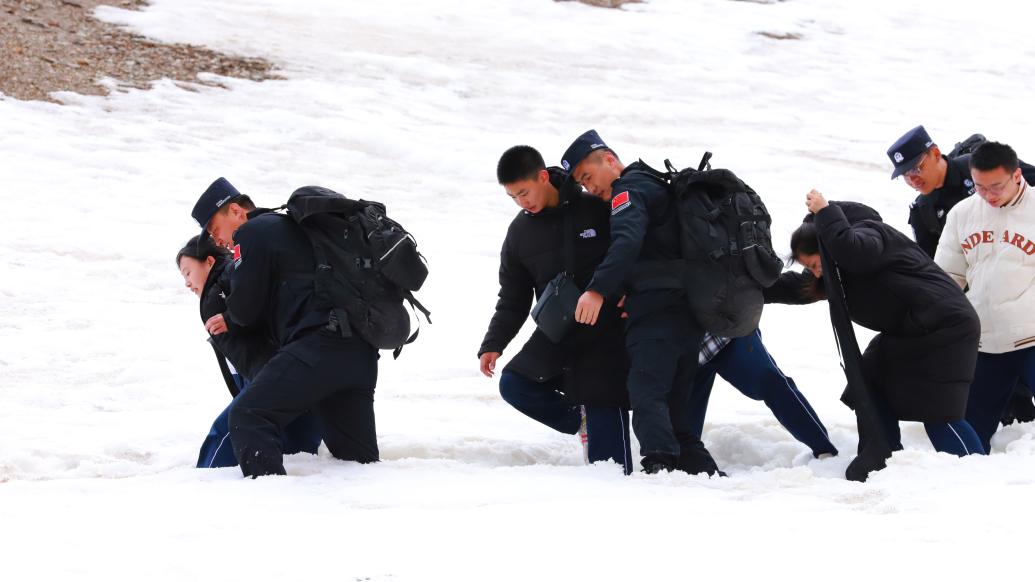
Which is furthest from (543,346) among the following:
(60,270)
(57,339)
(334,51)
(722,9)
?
(722,9)

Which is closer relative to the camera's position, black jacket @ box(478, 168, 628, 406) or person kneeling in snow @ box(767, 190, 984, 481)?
person kneeling in snow @ box(767, 190, 984, 481)

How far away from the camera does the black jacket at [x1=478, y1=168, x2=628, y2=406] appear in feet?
19.2

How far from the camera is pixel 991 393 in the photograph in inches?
241

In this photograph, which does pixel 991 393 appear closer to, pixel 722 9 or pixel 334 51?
pixel 334 51

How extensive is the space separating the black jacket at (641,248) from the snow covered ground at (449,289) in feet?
2.89

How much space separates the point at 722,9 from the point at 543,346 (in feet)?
71.0

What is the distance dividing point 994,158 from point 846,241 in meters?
0.97

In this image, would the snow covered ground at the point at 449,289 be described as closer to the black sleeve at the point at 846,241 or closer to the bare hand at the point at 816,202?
the black sleeve at the point at 846,241

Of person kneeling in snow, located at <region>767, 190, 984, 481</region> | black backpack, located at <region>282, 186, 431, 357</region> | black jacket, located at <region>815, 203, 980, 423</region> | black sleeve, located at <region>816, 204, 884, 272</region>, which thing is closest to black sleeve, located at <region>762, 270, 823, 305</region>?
person kneeling in snow, located at <region>767, 190, 984, 481</region>

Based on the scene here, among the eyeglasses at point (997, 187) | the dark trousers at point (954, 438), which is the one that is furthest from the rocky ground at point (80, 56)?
the dark trousers at point (954, 438)

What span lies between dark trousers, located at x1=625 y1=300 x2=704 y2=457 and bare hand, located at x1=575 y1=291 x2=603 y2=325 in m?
0.32

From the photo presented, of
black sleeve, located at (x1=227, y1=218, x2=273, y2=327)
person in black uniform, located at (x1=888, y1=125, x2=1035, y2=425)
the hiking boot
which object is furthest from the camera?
person in black uniform, located at (x1=888, y1=125, x2=1035, y2=425)

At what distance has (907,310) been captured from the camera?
18.3 feet

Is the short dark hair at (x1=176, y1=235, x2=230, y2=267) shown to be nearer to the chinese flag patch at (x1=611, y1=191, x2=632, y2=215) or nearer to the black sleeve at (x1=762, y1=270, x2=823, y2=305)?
the chinese flag patch at (x1=611, y1=191, x2=632, y2=215)
